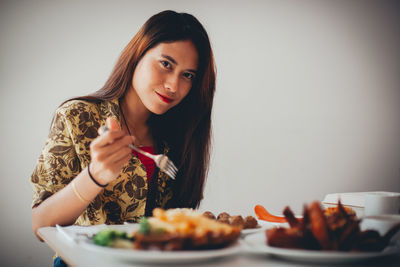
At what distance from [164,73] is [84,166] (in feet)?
1.65

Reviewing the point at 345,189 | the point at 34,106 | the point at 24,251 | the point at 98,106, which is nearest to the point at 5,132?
the point at 34,106

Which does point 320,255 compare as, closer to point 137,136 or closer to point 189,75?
point 189,75

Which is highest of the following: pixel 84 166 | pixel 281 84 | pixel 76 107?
pixel 281 84

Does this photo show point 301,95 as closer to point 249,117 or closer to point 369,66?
point 249,117

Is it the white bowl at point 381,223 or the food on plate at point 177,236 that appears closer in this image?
the food on plate at point 177,236

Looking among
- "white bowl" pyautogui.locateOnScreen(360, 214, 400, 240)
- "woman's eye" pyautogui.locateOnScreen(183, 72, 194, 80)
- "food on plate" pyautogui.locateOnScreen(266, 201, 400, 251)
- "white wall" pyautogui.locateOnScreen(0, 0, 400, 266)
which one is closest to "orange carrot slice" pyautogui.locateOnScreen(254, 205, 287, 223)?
"white bowl" pyautogui.locateOnScreen(360, 214, 400, 240)

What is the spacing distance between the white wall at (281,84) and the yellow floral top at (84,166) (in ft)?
4.89

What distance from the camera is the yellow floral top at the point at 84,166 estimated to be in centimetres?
124

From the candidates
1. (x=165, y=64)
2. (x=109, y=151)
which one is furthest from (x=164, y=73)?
(x=109, y=151)

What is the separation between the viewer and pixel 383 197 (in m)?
0.98

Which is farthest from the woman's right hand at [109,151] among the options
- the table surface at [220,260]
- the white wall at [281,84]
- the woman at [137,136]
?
the white wall at [281,84]

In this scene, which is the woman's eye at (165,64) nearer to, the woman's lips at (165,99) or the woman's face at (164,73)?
the woman's face at (164,73)

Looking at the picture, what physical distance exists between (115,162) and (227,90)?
2.66 metres

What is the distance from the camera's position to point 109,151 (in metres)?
0.92
